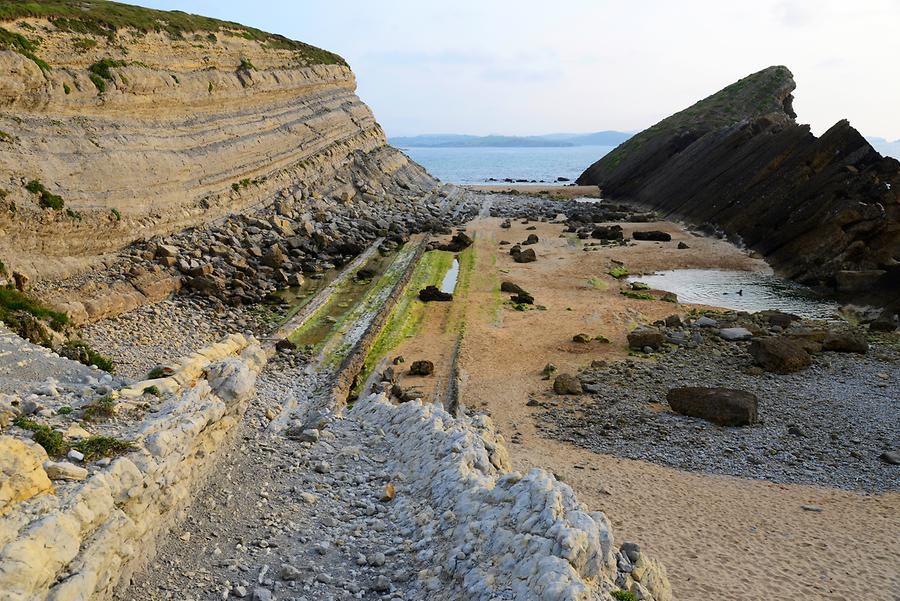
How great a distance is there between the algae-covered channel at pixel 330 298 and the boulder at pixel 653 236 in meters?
19.2

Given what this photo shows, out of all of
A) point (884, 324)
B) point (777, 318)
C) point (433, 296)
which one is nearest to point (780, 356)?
point (777, 318)

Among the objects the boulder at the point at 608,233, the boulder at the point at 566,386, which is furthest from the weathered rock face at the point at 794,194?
the boulder at the point at 566,386

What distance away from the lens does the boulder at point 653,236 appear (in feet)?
159

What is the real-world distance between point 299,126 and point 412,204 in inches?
462

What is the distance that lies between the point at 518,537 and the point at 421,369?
1362 cm

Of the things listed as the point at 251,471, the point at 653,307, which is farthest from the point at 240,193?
the point at 251,471

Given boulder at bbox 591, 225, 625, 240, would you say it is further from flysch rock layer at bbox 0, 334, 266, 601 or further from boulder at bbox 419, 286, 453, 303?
flysch rock layer at bbox 0, 334, 266, 601

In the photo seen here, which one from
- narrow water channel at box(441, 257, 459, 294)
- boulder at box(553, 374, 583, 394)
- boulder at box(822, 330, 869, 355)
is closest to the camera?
boulder at box(553, 374, 583, 394)

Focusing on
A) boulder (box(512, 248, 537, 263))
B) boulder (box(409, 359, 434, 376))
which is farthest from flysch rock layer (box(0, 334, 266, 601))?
boulder (box(512, 248, 537, 263))

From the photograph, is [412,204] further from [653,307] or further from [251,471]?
[251,471]

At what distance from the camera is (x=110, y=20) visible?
106ft

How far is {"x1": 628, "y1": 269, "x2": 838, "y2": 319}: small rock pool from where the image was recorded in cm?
3244

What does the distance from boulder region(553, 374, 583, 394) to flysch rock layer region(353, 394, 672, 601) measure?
354 inches

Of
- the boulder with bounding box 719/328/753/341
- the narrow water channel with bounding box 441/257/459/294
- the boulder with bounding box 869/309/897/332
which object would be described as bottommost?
the narrow water channel with bounding box 441/257/459/294
